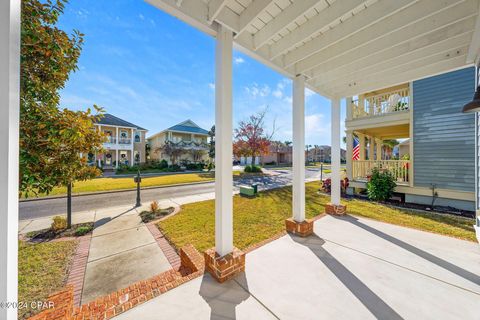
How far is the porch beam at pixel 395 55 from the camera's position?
280 centimetres

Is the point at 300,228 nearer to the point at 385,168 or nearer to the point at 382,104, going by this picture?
the point at 385,168

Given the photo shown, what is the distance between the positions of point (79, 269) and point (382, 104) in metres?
11.7

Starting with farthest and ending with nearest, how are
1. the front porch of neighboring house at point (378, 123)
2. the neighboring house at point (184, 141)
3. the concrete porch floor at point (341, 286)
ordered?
the neighboring house at point (184, 141), the front porch of neighboring house at point (378, 123), the concrete porch floor at point (341, 286)

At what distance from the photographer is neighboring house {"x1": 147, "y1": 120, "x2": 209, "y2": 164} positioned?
26562 millimetres

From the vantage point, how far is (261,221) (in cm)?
533

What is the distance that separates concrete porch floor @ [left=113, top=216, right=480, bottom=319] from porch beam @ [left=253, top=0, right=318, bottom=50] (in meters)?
3.52

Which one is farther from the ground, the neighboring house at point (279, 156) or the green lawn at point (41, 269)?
the neighboring house at point (279, 156)

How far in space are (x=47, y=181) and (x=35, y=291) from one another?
1.64 metres

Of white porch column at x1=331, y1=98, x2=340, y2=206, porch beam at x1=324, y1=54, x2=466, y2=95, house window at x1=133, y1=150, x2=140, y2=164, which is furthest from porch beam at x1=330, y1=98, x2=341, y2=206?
house window at x1=133, y1=150, x2=140, y2=164

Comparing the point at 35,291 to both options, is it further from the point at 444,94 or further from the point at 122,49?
the point at 444,94

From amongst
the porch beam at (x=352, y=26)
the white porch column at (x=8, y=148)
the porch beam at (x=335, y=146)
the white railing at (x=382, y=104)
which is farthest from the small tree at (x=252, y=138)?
the white porch column at (x=8, y=148)

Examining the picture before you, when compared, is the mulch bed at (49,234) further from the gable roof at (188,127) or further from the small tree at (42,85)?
the gable roof at (188,127)

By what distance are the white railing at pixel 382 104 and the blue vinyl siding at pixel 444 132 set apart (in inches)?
36.9

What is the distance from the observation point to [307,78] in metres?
4.11
